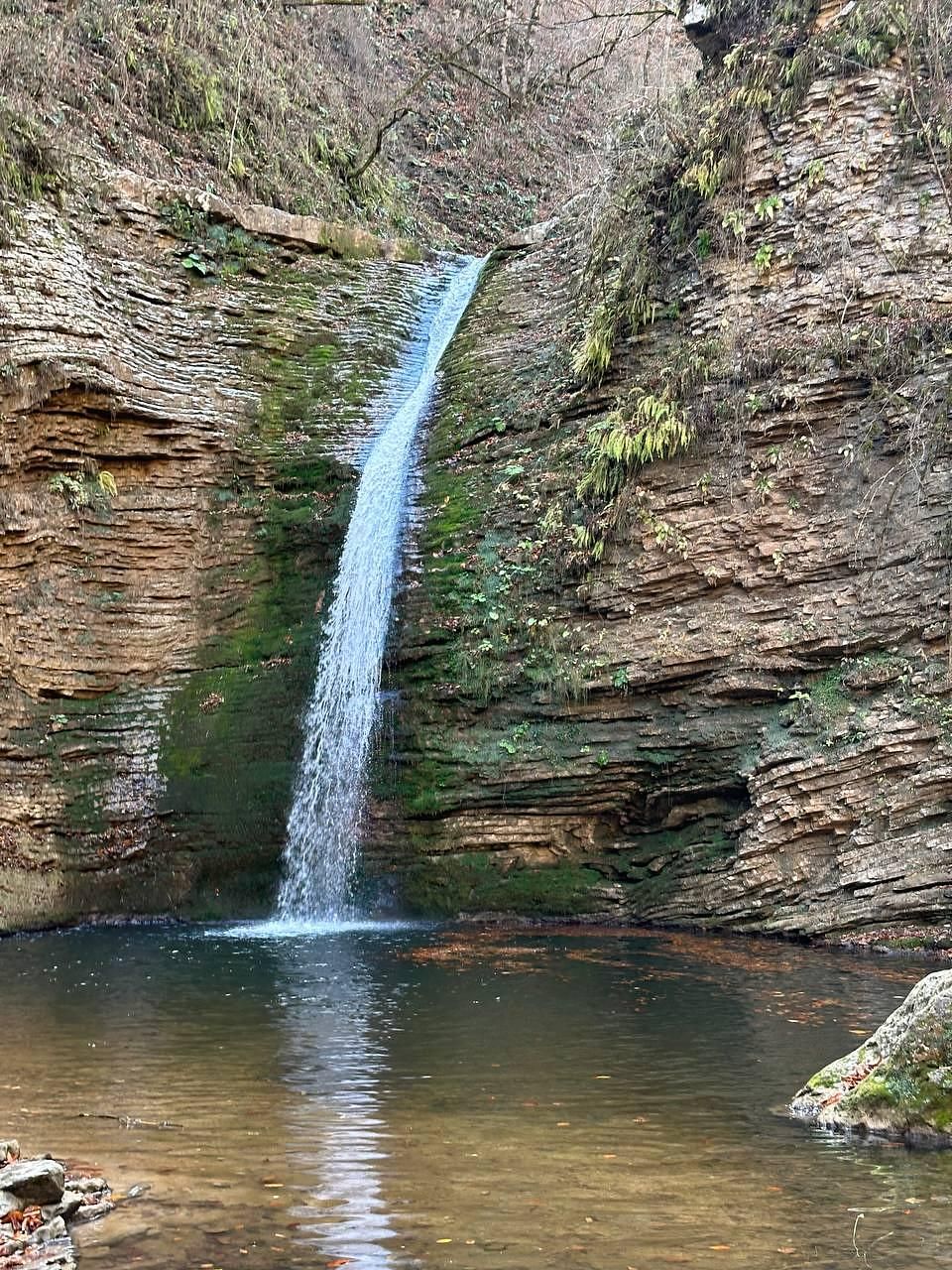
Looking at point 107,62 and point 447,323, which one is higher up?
point 107,62

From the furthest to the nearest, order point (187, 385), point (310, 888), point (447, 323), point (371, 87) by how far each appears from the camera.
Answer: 1. point (371, 87)
2. point (447, 323)
3. point (187, 385)
4. point (310, 888)

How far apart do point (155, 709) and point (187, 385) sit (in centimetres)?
406

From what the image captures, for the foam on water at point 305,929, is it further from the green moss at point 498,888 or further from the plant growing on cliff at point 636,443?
the plant growing on cliff at point 636,443

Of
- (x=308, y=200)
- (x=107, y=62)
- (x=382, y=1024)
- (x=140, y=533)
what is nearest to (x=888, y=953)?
(x=382, y=1024)

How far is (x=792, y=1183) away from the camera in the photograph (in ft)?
16.4

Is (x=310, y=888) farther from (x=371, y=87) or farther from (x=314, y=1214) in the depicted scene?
(x=371, y=87)

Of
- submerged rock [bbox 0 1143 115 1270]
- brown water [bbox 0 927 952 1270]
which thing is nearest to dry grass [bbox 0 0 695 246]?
brown water [bbox 0 927 952 1270]

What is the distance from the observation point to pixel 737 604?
13.0 metres

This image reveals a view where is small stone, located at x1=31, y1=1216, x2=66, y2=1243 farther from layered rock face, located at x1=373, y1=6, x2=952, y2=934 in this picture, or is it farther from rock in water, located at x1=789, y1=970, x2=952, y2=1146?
layered rock face, located at x1=373, y1=6, x2=952, y2=934

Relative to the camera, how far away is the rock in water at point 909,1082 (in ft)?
18.4

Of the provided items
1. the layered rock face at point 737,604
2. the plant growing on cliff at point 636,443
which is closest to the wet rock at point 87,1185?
the layered rock face at point 737,604

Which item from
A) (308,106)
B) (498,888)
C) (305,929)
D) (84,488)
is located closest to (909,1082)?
(498,888)

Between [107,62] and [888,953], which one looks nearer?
[888,953]

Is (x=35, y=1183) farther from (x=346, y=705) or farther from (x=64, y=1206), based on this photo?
(x=346, y=705)
